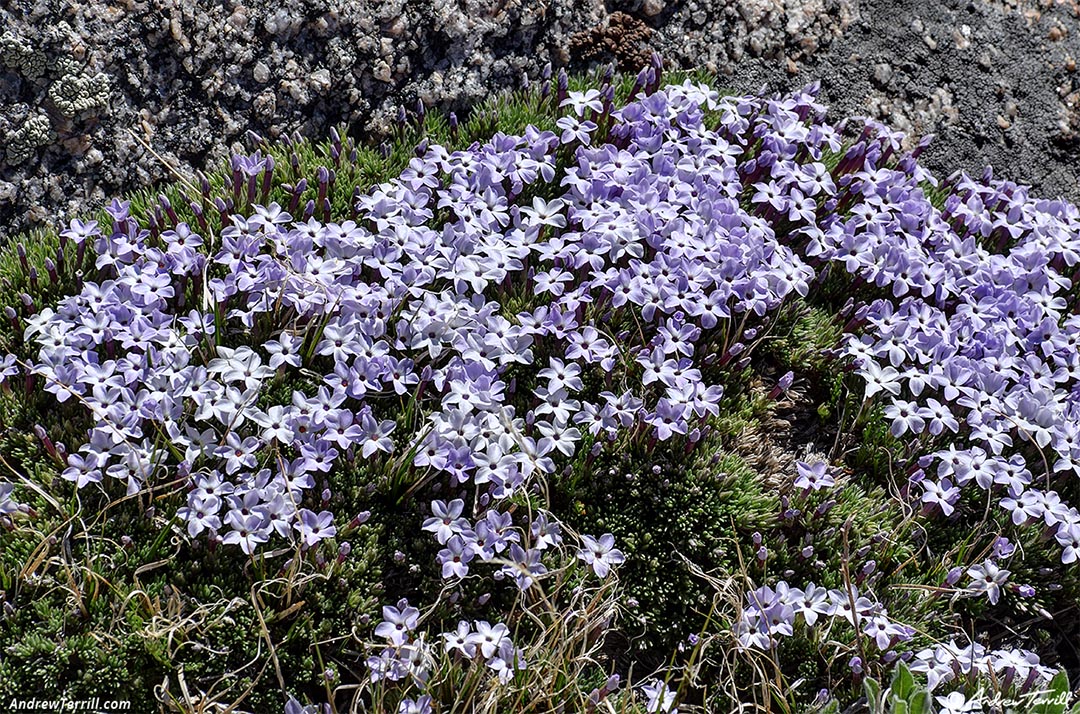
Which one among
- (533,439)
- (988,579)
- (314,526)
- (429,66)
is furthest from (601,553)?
(429,66)

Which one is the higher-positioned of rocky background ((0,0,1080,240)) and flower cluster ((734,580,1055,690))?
rocky background ((0,0,1080,240))

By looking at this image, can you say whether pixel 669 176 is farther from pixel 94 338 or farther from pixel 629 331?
pixel 94 338

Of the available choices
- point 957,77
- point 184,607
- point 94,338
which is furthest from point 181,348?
point 957,77

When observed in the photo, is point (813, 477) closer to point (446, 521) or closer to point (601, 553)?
point (601, 553)

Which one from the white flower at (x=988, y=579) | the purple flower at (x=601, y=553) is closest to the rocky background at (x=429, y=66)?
the purple flower at (x=601, y=553)

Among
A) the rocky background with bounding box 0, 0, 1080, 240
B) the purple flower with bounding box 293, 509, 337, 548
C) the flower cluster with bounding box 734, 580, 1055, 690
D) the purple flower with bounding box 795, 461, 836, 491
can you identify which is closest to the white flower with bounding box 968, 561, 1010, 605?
the flower cluster with bounding box 734, 580, 1055, 690

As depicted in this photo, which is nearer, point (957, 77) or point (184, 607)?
point (184, 607)

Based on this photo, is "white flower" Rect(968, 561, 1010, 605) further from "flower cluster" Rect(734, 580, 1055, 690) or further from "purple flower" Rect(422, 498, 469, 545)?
"purple flower" Rect(422, 498, 469, 545)

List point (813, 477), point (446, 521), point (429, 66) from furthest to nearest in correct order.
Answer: point (429, 66), point (813, 477), point (446, 521)
